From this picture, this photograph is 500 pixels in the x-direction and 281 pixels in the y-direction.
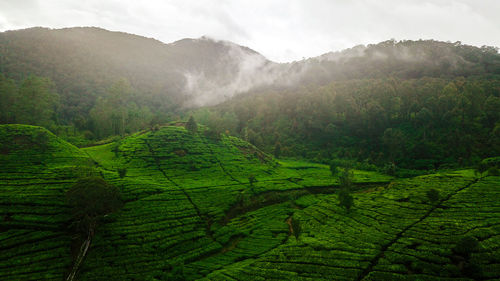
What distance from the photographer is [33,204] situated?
41.2m

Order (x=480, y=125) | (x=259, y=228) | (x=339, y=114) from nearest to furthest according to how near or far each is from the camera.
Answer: (x=259, y=228)
(x=480, y=125)
(x=339, y=114)

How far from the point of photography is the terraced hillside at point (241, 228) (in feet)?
101

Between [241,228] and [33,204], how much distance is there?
35.8m

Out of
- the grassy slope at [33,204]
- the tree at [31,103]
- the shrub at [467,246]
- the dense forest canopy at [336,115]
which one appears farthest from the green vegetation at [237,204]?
the dense forest canopy at [336,115]

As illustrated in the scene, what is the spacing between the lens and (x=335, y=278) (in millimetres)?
28750

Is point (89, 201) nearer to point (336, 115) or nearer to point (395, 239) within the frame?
point (395, 239)

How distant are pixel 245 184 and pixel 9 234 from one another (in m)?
48.2

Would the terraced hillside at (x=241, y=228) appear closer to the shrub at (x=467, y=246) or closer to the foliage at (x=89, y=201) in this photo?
the shrub at (x=467, y=246)

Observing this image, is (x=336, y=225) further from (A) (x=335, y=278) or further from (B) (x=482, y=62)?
(B) (x=482, y=62)

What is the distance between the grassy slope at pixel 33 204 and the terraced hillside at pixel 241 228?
166 mm

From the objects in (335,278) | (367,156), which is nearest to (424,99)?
(367,156)

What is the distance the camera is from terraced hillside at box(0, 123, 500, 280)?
30922 mm

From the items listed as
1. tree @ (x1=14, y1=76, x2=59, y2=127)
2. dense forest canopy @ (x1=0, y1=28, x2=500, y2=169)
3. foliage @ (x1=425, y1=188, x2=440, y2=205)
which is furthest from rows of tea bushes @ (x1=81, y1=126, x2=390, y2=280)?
dense forest canopy @ (x1=0, y1=28, x2=500, y2=169)

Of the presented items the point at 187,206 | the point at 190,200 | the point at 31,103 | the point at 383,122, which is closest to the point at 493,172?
the point at 190,200
